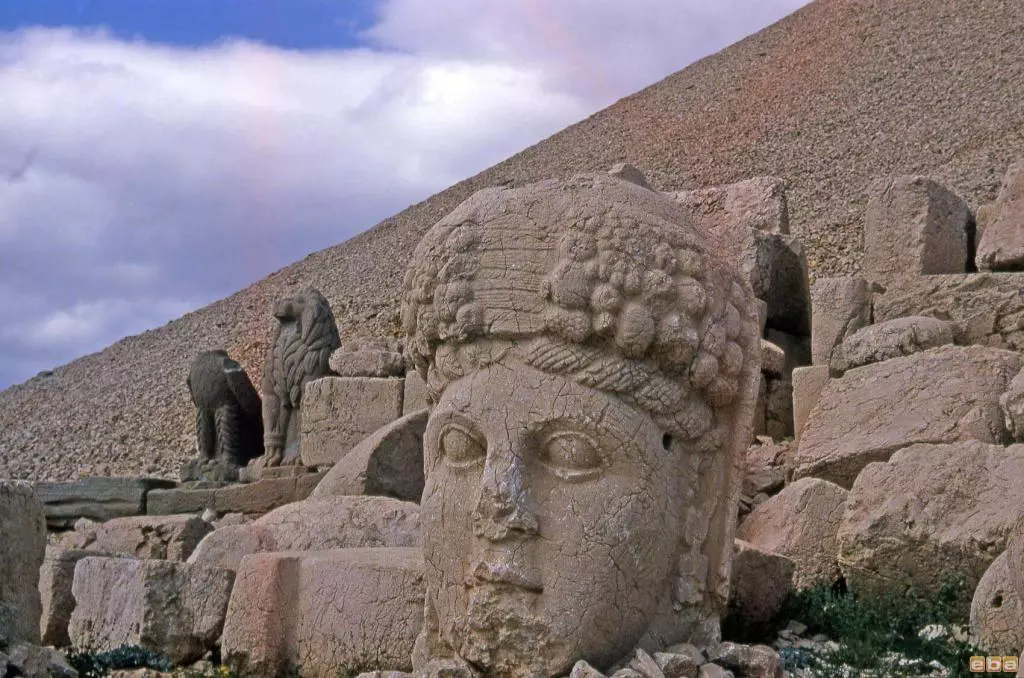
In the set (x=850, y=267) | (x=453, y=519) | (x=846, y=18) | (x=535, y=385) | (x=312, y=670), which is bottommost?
(x=312, y=670)

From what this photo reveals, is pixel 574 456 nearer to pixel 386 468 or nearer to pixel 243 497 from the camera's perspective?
pixel 386 468

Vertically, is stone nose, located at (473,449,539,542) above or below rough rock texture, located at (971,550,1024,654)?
above

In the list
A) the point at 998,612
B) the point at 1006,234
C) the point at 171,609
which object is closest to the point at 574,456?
the point at 998,612

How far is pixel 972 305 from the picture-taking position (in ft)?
29.1

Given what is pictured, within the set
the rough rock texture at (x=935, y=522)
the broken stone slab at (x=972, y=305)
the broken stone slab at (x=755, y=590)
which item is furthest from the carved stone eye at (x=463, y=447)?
the broken stone slab at (x=972, y=305)

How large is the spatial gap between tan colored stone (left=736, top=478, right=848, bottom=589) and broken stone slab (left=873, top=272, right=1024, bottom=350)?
2273 millimetres

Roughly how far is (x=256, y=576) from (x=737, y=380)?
2149mm

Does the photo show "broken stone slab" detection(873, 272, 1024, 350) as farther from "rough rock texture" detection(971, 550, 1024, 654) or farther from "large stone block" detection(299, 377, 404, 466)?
"large stone block" detection(299, 377, 404, 466)

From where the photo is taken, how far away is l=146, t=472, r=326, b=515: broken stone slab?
466 inches

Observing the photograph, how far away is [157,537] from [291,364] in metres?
4.32

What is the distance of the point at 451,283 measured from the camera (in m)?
5.19

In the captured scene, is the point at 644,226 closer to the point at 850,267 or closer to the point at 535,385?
the point at 535,385

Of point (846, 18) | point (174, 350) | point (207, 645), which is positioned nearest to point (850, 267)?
point (207, 645)

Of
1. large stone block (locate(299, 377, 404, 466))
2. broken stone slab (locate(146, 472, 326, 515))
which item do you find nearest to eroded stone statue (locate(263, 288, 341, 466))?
broken stone slab (locate(146, 472, 326, 515))
